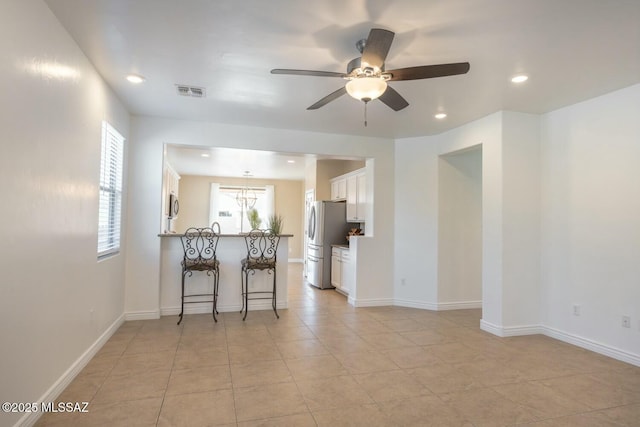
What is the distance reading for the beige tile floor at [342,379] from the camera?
2217 millimetres

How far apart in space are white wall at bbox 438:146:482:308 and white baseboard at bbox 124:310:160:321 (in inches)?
150

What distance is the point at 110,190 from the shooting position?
3.66 meters

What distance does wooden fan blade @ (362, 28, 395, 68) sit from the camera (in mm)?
1924

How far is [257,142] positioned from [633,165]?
401 cm

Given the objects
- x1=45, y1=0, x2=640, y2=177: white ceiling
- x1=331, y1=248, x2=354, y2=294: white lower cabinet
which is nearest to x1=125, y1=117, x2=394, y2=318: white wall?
x1=331, y1=248, x2=354, y2=294: white lower cabinet

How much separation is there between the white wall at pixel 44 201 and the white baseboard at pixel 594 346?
4.62 m

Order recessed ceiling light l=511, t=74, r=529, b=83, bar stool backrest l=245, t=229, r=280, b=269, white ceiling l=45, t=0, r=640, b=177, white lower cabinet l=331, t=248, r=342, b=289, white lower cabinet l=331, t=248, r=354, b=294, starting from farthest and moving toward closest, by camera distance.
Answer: white lower cabinet l=331, t=248, r=342, b=289
white lower cabinet l=331, t=248, r=354, b=294
bar stool backrest l=245, t=229, r=280, b=269
recessed ceiling light l=511, t=74, r=529, b=83
white ceiling l=45, t=0, r=640, b=177

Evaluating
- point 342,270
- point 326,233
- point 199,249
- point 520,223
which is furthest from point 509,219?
point 199,249

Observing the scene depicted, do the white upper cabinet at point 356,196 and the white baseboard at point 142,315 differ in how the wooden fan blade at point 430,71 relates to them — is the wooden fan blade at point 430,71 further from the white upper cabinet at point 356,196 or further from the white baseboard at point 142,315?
the white baseboard at point 142,315

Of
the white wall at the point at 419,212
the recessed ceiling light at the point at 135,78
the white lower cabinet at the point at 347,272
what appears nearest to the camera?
the recessed ceiling light at the point at 135,78

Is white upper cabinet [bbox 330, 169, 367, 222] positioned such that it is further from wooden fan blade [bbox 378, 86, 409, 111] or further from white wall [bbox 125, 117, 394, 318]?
wooden fan blade [bbox 378, 86, 409, 111]

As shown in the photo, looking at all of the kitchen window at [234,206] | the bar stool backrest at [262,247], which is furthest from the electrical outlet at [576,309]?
the kitchen window at [234,206]

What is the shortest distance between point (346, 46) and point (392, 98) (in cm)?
51

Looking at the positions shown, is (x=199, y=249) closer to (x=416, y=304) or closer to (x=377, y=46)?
(x=416, y=304)
